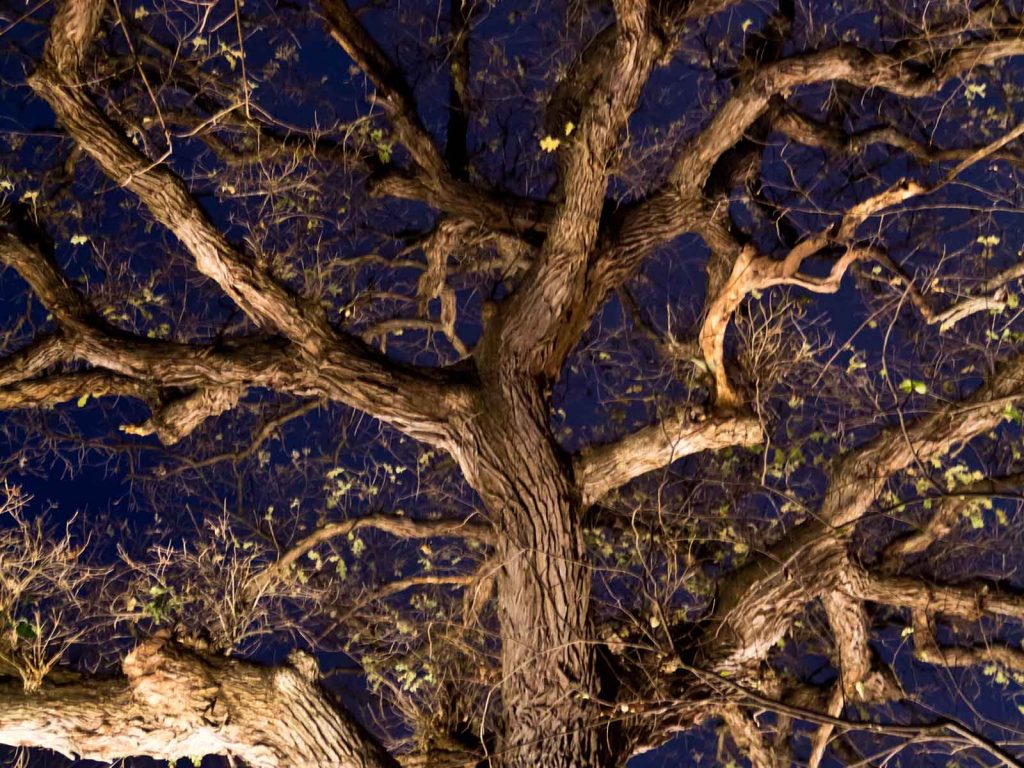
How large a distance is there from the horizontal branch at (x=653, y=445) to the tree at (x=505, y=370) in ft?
0.09

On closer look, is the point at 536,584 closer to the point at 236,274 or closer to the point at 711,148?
the point at 236,274

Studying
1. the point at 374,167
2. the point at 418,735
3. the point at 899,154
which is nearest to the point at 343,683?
the point at 418,735

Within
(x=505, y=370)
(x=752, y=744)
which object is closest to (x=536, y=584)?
(x=505, y=370)

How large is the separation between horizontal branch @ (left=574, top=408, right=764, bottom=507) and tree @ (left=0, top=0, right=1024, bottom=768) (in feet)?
0.09

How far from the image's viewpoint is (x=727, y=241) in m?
6.91

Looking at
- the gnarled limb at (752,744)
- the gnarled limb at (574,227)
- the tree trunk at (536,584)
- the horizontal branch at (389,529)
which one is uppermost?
the gnarled limb at (574,227)

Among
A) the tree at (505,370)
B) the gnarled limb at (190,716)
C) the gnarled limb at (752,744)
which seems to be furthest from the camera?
the gnarled limb at (752,744)

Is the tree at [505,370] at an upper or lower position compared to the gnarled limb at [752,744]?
upper

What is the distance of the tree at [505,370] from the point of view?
5387mm

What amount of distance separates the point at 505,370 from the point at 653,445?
1.01 metres

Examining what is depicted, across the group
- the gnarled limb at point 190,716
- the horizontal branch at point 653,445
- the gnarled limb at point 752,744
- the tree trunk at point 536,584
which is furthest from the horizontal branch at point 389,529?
the gnarled limb at point 752,744

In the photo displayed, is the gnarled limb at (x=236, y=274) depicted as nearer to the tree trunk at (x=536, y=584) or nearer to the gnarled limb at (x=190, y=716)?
the tree trunk at (x=536, y=584)

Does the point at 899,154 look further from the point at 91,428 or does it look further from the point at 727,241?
the point at 91,428

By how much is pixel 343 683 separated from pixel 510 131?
4.86m
